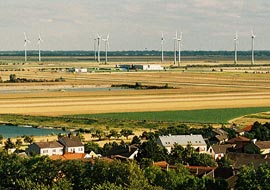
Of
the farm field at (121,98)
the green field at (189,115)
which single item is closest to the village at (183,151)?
the green field at (189,115)

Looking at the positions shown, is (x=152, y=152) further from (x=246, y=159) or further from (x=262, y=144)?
(x=262, y=144)

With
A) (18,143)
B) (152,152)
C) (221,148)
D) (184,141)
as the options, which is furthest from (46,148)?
(221,148)

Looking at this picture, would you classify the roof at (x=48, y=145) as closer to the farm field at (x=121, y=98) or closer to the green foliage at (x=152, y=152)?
the green foliage at (x=152, y=152)

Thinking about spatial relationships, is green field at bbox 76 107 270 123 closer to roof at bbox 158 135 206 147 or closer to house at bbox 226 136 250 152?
Answer: house at bbox 226 136 250 152

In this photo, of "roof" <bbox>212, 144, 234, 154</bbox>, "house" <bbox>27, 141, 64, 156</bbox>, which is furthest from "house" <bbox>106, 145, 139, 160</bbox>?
"roof" <bbox>212, 144, 234, 154</bbox>

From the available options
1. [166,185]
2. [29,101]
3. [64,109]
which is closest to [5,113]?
[64,109]

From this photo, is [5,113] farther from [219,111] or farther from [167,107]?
[219,111]

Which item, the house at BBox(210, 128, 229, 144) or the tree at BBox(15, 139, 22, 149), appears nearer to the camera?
the tree at BBox(15, 139, 22, 149)
